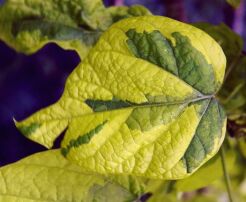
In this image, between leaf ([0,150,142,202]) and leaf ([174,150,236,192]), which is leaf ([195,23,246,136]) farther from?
leaf ([0,150,142,202])

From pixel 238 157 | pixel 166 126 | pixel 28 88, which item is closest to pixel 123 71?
pixel 166 126

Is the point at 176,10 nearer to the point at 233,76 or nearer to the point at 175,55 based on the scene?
the point at 233,76

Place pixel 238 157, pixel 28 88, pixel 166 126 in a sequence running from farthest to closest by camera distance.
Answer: pixel 238 157
pixel 28 88
pixel 166 126

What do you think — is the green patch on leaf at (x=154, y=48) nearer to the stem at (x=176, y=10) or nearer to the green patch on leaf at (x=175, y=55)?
the green patch on leaf at (x=175, y=55)

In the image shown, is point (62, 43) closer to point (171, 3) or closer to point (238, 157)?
point (171, 3)

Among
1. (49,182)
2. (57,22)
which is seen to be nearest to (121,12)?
(57,22)

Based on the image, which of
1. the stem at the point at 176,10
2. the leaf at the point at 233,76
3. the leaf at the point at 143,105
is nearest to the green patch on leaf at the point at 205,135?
the leaf at the point at 143,105

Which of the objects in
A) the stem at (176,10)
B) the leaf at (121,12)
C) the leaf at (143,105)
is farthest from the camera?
the stem at (176,10)
